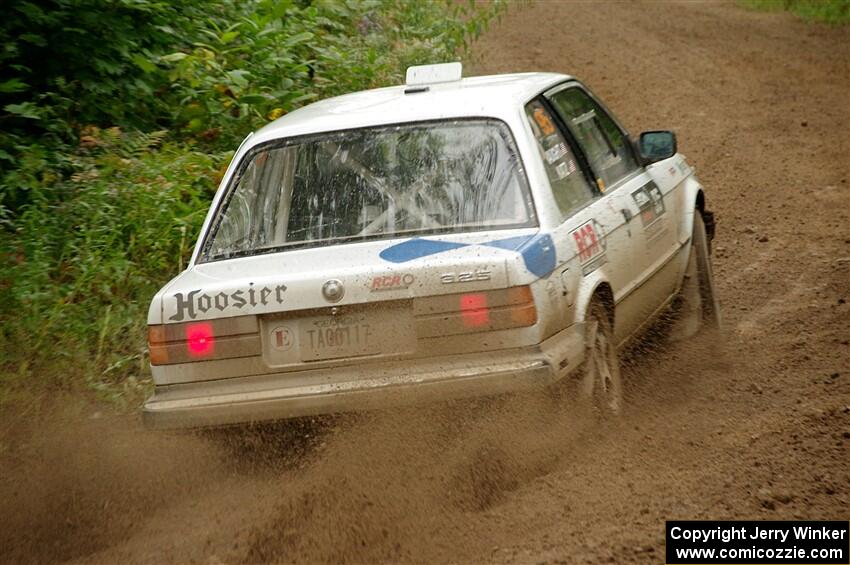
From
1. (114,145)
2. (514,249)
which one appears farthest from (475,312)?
(114,145)

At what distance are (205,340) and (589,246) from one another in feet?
5.36

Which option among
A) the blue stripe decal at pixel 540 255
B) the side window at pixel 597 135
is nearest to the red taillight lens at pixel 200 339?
the blue stripe decal at pixel 540 255

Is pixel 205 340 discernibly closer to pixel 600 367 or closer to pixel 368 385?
pixel 368 385

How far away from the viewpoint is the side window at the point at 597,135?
5711 millimetres

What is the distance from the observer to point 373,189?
496cm

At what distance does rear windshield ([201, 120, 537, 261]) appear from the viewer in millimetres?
4801

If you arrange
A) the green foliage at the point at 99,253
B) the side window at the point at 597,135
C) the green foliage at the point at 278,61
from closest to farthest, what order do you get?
1. the side window at the point at 597,135
2. the green foliage at the point at 99,253
3. the green foliage at the point at 278,61

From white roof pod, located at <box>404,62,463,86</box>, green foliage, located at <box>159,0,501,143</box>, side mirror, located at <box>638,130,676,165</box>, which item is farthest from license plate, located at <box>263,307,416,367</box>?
green foliage, located at <box>159,0,501,143</box>

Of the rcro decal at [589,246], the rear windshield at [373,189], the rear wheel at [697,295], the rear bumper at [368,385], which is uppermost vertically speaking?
the rear windshield at [373,189]

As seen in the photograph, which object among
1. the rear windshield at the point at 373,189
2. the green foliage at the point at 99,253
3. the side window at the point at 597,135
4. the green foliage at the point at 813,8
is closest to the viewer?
the rear windshield at the point at 373,189

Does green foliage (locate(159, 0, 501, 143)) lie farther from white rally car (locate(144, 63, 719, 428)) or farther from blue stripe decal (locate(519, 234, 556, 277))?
blue stripe decal (locate(519, 234, 556, 277))

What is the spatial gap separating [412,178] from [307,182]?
0.50m

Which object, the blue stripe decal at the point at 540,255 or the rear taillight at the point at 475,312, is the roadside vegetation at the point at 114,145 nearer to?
the rear taillight at the point at 475,312

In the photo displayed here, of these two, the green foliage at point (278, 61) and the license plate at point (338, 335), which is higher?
the green foliage at point (278, 61)
